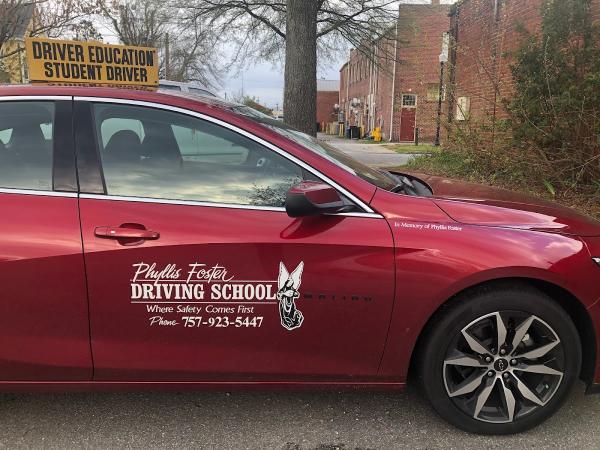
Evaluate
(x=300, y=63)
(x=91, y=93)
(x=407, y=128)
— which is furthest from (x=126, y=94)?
(x=407, y=128)

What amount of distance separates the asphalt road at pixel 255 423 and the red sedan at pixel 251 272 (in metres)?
0.21

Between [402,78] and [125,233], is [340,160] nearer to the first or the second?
[125,233]

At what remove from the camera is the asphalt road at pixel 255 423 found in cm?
254

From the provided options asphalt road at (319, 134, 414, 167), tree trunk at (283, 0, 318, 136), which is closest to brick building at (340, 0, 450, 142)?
asphalt road at (319, 134, 414, 167)

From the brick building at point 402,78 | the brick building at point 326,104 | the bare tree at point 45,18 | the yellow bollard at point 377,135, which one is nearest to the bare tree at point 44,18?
the bare tree at point 45,18

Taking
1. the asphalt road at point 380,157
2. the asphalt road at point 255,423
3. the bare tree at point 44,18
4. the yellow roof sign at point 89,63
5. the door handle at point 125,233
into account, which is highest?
the bare tree at point 44,18

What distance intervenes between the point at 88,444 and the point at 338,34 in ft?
43.3

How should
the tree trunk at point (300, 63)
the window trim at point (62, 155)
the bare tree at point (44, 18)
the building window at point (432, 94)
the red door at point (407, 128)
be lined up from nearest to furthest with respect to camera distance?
the window trim at point (62, 155) < the tree trunk at point (300, 63) < the building window at point (432, 94) < the bare tree at point (44, 18) < the red door at point (407, 128)

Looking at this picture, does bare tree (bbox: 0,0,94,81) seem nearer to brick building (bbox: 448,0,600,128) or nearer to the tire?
brick building (bbox: 448,0,600,128)

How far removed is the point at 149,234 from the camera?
2.29 meters

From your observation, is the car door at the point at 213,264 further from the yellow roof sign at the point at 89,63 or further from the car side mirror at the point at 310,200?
the yellow roof sign at the point at 89,63

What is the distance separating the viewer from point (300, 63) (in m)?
8.88

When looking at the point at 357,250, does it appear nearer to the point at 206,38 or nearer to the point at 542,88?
the point at 542,88

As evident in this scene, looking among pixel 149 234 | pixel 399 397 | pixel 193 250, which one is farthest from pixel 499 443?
pixel 149 234
